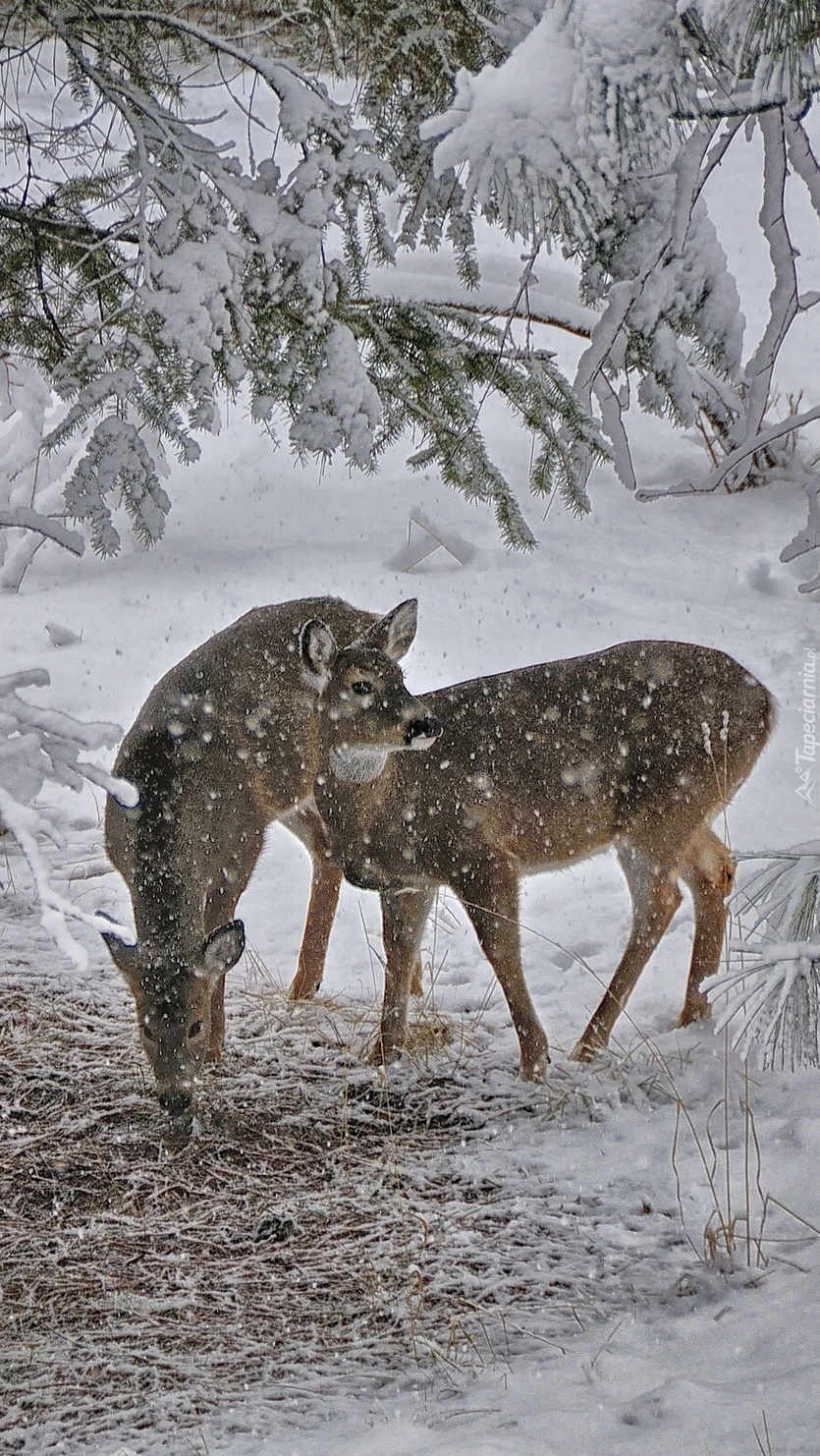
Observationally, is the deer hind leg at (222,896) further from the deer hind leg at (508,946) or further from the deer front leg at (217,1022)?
the deer hind leg at (508,946)

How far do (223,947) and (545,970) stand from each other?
142cm

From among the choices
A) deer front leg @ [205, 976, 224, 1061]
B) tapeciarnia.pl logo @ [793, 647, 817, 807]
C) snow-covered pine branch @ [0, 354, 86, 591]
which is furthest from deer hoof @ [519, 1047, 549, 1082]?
snow-covered pine branch @ [0, 354, 86, 591]

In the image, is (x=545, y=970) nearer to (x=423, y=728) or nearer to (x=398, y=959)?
(x=398, y=959)

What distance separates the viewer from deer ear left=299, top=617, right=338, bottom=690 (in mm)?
3641

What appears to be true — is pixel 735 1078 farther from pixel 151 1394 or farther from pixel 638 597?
pixel 638 597

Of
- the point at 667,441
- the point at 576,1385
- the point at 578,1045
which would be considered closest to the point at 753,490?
the point at 667,441

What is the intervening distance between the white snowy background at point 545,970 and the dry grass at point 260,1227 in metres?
0.03

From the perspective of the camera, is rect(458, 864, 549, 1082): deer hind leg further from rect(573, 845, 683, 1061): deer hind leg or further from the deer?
the deer

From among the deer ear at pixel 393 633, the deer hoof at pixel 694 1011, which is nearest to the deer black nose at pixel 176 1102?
the deer ear at pixel 393 633

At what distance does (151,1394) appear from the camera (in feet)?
8.22

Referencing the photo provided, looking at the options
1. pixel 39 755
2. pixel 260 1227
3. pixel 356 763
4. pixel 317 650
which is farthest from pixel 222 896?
pixel 39 755

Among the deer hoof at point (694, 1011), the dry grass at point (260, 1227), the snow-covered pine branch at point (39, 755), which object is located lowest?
the dry grass at point (260, 1227)

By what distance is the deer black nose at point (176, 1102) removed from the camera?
3469 millimetres

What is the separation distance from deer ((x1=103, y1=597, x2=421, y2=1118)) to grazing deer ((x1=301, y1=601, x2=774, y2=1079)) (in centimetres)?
37
